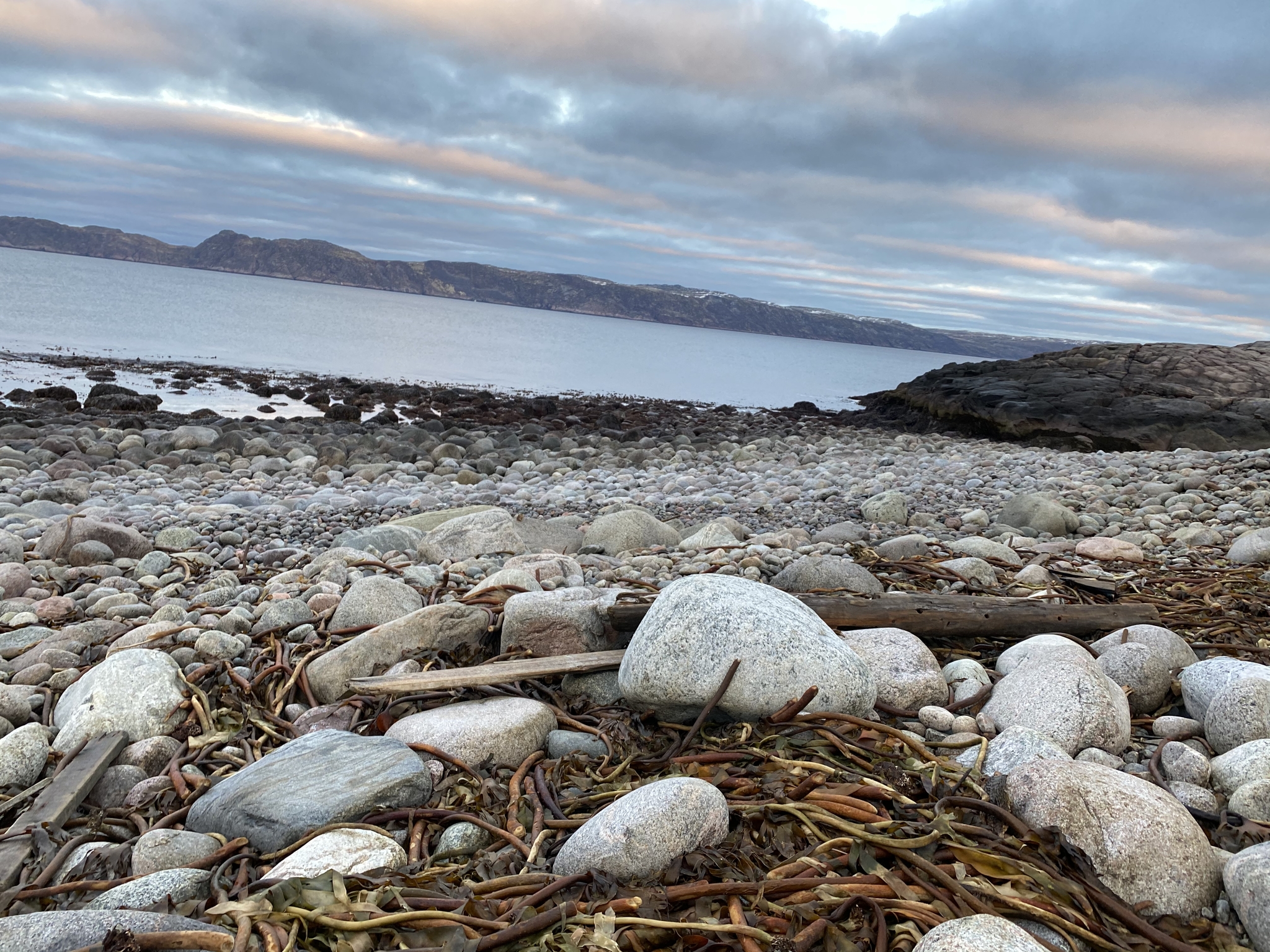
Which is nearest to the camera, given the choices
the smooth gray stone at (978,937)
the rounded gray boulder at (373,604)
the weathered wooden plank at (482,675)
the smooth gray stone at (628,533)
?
the smooth gray stone at (978,937)

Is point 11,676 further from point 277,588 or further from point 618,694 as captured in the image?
point 618,694

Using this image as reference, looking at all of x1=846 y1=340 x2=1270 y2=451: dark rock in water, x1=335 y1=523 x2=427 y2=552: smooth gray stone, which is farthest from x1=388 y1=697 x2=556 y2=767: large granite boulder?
x1=846 y1=340 x2=1270 y2=451: dark rock in water

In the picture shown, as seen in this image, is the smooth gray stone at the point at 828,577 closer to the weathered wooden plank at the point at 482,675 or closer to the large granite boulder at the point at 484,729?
the weathered wooden plank at the point at 482,675

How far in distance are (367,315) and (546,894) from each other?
247ft

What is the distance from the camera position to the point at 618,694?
3.12 metres

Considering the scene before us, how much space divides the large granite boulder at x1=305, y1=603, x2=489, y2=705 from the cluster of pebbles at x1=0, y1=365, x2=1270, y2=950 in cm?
1

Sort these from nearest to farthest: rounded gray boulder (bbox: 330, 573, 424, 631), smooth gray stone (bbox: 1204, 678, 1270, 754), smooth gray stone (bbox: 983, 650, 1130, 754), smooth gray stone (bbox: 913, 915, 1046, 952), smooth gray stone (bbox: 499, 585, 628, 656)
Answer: smooth gray stone (bbox: 913, 915, 1046, 952) < smooth gray stone (bbox: 1204, 678, 1270, 754) < smooth gray stone (bbox: 983, 650, 1130, 754) < smooth gray stone (bbox: 499, 585, 628, 656) < rounded gray boulder (bbox: 330, 573, 424, 631)

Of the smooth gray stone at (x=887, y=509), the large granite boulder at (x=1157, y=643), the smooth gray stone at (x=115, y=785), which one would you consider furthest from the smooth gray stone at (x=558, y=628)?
the smooth gray stone at (x=887, y=509)

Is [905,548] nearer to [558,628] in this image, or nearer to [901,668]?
[901,668]

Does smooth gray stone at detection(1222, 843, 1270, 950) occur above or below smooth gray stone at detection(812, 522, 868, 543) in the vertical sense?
above

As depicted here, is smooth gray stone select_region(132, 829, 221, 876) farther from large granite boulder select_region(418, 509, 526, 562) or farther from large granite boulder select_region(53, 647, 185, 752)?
large granite boulder select_region(418, 509, 526, 562)

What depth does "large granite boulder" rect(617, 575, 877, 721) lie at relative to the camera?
8.98ft

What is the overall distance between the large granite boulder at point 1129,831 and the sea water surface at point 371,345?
21.9 meters

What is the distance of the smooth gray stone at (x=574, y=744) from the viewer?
279 centimetres
